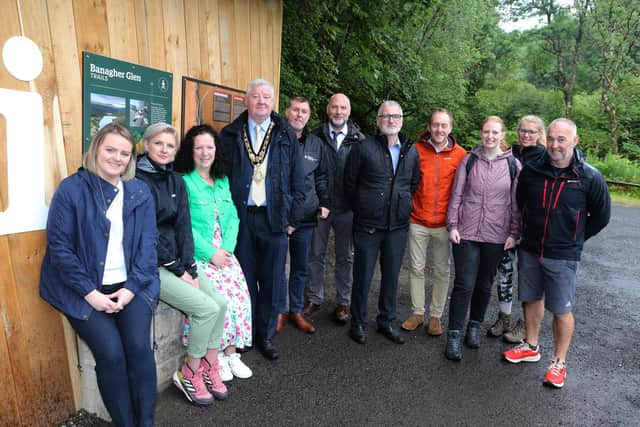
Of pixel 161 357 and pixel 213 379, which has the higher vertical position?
pixel 161 357

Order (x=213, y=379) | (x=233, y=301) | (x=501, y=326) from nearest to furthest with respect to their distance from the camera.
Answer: (x=213, y=379), (x=233, y=301), (x=501, y=326)

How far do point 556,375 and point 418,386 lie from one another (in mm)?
1116

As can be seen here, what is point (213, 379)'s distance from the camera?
334 cm

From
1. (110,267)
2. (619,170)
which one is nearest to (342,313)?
(110,267)

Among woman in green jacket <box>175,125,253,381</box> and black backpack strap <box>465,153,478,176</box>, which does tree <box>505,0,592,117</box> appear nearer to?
black backpack strap <box>465,153,478,176</box>

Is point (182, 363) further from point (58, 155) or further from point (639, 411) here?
point (639, 411)

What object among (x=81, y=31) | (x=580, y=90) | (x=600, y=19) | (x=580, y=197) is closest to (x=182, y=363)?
(x=81, y=31)

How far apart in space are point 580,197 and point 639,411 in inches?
64.0

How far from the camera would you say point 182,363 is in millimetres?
3543

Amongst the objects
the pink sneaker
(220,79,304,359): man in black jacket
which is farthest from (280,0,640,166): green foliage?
the pink sneaker

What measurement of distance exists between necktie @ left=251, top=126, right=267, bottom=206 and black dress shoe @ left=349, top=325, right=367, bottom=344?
1.56 m

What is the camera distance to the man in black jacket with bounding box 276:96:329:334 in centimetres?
428

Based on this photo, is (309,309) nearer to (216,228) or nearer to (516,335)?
(216,228)

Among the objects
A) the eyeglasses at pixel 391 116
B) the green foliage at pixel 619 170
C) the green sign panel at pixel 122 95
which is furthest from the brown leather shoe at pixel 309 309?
the green foliage at pixel 619 170
